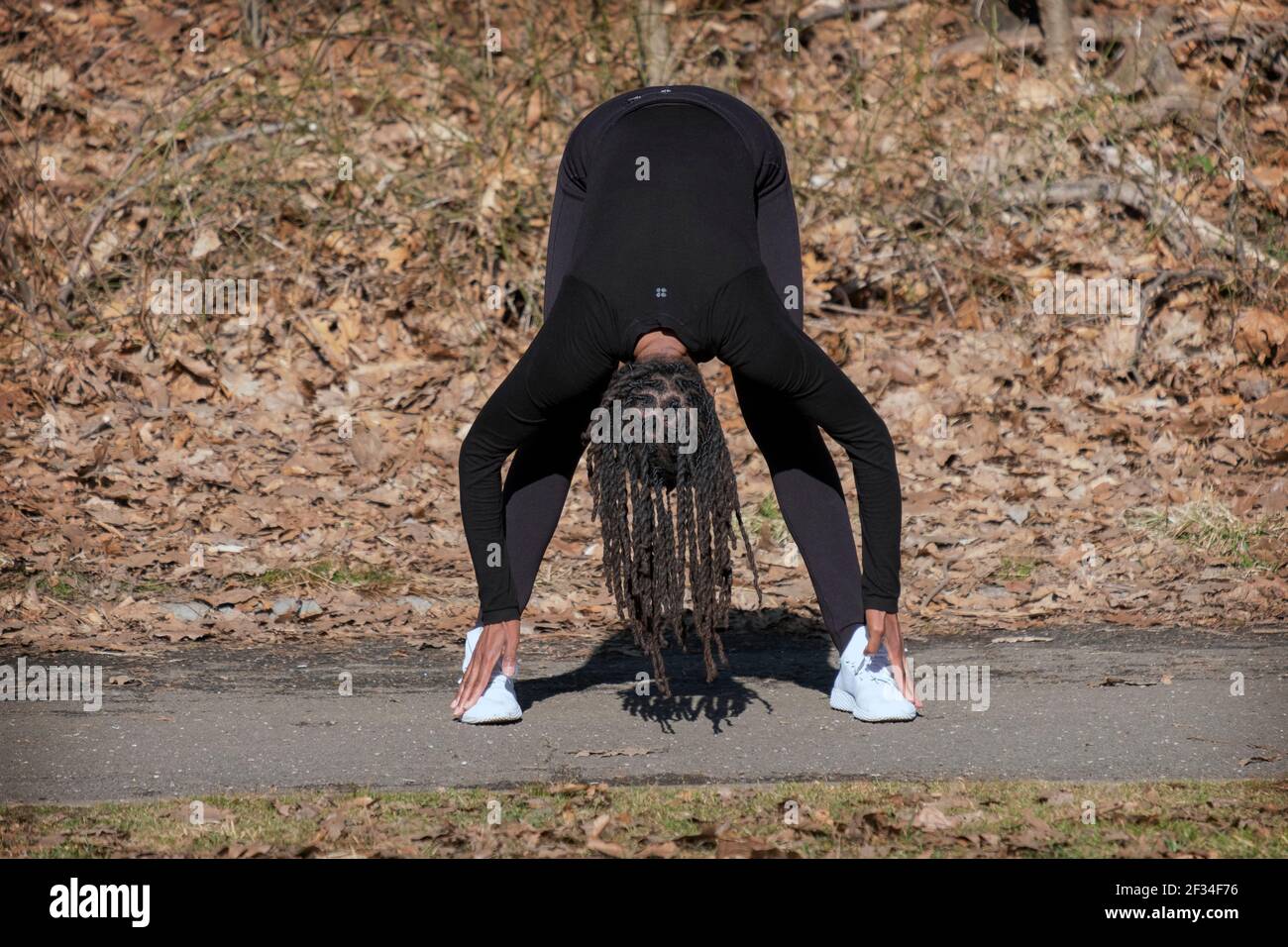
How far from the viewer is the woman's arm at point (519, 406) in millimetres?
4480

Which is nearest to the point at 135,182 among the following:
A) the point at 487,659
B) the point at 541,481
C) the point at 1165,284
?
the point at 541,481

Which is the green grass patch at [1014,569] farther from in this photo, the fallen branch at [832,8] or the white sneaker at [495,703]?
the fallen branch at [832,8]

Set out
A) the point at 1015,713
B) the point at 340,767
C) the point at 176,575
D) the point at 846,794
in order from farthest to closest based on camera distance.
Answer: the point at 176,575 → the point at 1015,713 → the point at 340,767 → the point at 846,794

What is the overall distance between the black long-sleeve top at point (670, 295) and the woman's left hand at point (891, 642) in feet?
0.12

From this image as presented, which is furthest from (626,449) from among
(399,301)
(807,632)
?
(399,301)

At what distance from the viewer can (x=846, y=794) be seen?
13.9 ft

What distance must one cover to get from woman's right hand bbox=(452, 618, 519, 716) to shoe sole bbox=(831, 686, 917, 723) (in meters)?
1.11

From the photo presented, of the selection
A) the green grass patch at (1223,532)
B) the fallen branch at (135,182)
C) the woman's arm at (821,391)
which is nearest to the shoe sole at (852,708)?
the woman's arm at (821,391)

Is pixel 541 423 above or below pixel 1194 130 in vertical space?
below

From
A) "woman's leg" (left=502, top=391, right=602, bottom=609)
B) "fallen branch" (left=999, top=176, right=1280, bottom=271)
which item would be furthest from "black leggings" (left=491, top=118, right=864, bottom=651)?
"fallen branch" (left=999, top=176, right=1280, bottom=271)

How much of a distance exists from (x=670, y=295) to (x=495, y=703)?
1.54 m

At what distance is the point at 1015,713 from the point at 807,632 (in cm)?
160
